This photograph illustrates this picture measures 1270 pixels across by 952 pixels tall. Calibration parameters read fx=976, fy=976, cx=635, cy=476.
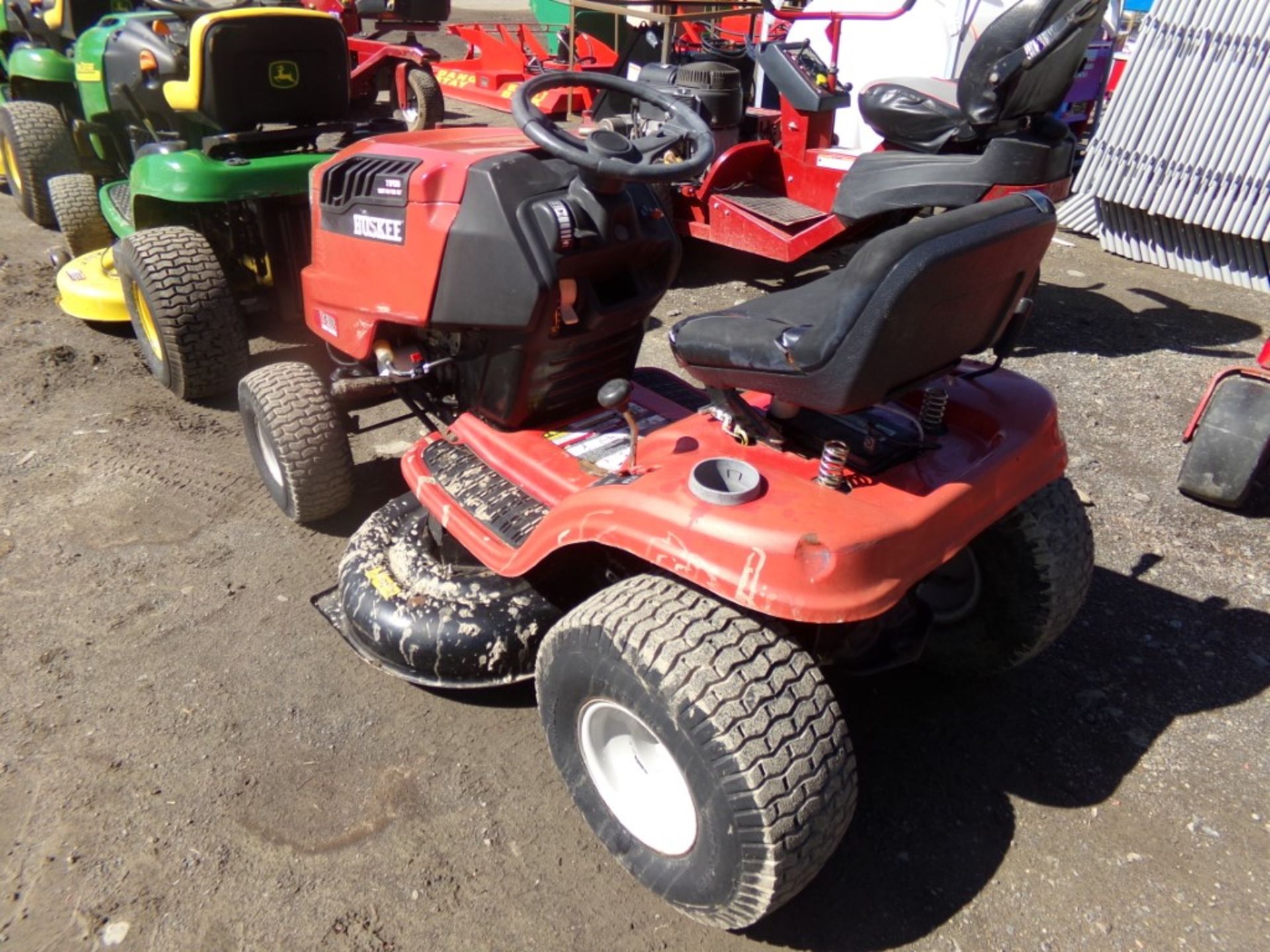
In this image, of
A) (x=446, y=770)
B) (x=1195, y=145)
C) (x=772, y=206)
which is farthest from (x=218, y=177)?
(x=1195, y=145)

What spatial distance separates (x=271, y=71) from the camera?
4.32m

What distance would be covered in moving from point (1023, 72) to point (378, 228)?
2.91 metres

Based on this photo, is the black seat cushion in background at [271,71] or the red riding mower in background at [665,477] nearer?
the red riding mower in background at [665,477]

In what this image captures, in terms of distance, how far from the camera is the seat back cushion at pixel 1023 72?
13.3 feet

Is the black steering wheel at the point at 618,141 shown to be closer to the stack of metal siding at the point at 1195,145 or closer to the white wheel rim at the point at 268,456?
the white wheel rim at the point at 268,456

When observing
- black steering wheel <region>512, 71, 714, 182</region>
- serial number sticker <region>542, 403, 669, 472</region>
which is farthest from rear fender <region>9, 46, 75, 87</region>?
serial number sticker <region>542, 403, 669, 472</region>

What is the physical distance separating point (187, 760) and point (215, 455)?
1690 millimetres

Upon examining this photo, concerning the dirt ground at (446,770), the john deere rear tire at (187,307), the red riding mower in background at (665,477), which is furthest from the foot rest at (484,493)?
the john deere rear tire at (187,307)

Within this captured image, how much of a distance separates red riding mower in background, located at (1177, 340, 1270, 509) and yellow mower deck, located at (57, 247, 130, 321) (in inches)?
182

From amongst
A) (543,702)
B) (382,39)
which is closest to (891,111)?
(543,702)

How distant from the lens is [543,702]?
88.4 inches

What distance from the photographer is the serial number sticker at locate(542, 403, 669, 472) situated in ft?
A: 9.04

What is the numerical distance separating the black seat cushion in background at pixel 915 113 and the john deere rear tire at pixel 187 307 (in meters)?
3.45

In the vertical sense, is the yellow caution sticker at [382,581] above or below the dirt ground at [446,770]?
above
